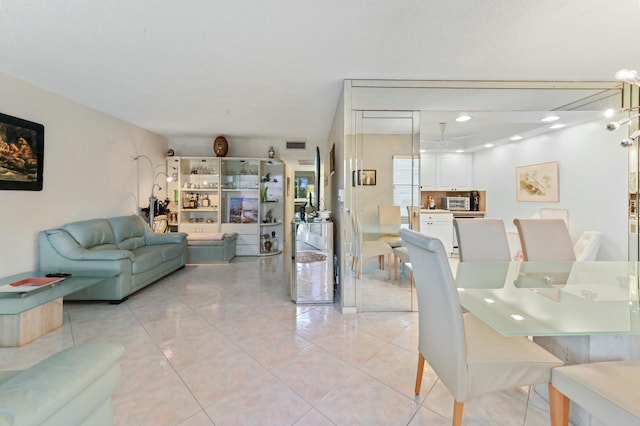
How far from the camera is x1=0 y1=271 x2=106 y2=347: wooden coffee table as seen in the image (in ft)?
7.13

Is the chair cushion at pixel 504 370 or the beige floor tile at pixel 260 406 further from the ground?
the chair cushion at pixel 504 370

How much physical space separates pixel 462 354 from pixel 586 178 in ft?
13.5

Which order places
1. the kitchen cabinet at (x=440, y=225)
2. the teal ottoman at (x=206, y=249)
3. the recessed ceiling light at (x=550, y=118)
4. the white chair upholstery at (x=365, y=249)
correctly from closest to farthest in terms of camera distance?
the white chair upholstery at (x=365, y=249), the recessed ceiling light at (x=550, y=118), the teal ottoman at (x=206, y=249), the kitchen cabinet at (x=440, y=225)

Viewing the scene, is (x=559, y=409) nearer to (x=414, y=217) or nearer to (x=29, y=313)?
(x=414, y=217)

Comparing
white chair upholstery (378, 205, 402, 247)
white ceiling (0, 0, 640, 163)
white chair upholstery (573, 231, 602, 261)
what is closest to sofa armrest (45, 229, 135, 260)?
white ceiling (0, 0, 640, 163)

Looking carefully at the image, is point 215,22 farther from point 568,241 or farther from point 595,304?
point 568,241

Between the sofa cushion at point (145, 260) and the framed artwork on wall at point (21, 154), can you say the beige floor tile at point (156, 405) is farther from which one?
the framed artwork on wall at point (21, 154)

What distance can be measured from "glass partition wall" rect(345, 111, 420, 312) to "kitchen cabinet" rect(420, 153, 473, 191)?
3.08 meters

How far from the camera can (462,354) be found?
121 cm

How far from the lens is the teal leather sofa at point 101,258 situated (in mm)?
3082

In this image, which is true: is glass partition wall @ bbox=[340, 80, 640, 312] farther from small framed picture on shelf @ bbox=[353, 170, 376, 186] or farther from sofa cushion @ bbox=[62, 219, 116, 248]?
sofa cushion @ bbox=[62, 219, 116, 248]

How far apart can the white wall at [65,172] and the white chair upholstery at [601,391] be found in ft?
14.9

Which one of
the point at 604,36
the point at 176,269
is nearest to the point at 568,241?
the point at 604,36

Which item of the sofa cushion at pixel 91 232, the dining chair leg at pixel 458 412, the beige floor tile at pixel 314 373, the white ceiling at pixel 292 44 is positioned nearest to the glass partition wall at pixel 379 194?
the white ceiling at pixel 292 44
